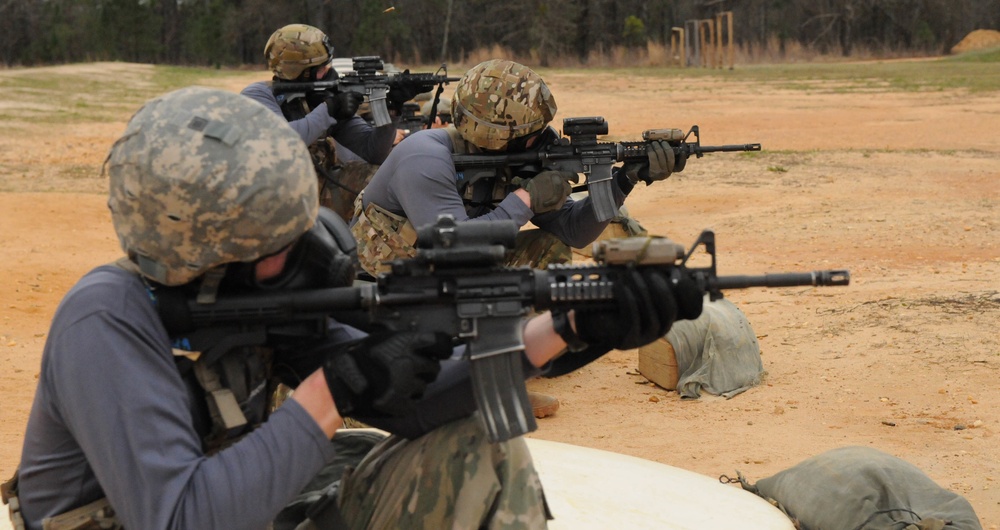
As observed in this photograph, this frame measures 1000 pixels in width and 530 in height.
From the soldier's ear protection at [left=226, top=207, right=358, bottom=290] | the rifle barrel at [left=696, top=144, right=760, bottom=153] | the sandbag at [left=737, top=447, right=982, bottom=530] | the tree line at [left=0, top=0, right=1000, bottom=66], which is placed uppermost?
the tree line at [left=0, top=0, right=1000, bottom=66]

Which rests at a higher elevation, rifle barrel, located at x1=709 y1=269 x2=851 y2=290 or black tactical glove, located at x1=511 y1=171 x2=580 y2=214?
rifle barrel, located at x1=709 y1=269 x2=851 y2=290

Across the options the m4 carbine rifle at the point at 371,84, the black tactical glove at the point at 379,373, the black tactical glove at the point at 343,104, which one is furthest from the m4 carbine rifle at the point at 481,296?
the m4 carbine rifle at the point at 371,84

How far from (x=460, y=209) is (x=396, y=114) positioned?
363 cm

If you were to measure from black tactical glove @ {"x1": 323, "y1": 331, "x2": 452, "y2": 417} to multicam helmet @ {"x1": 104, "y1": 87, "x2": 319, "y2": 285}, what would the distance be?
0.31m

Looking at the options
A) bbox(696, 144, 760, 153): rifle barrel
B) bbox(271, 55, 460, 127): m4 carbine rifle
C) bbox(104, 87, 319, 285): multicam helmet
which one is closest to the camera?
bbox(104, 87, 319, 285): multicam helmet

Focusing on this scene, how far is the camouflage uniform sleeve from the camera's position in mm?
7711

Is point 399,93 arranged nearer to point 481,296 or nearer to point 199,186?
point 481,296

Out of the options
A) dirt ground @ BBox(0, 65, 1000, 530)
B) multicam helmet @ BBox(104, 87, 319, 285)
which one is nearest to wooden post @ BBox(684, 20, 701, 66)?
dirt ground @ BBox(0, 65, 1000, 530)

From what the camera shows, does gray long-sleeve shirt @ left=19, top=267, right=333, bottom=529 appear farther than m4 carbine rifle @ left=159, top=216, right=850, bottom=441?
No

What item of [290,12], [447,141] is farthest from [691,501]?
[290,12]

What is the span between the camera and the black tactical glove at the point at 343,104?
799 centimetres

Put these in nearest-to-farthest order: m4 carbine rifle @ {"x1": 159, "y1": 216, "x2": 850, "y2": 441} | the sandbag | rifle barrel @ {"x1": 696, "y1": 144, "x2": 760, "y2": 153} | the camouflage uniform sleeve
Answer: m4 carbine rifle @ {"x1": 159, "y1": 216, "x2": 850, "y2": 441}, the sandbag, rifle barrel @ {"x1": 696, "y1": 144, "x2": 760, "y2": 153}, the camouflage uniform sleeve

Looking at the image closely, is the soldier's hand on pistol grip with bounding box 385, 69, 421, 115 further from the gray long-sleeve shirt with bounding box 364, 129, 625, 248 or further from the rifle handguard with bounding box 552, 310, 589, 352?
the rifle handguard with bounding box 552, 310, 589, 352

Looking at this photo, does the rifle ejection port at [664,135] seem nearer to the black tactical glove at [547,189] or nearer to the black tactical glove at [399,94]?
the black tactical glove at [547,189]
